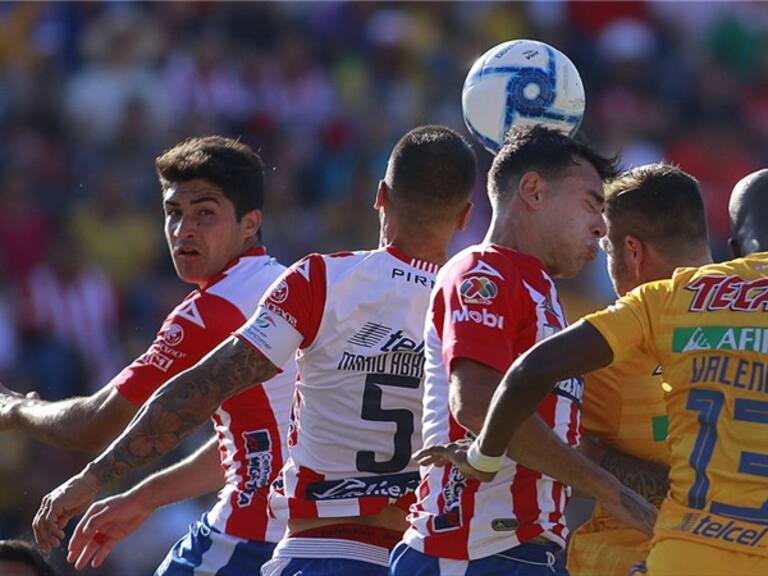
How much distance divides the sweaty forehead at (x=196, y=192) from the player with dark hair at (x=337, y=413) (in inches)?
43.0

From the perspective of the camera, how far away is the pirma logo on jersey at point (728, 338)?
4.68 meters

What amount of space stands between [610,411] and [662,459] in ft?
0.78

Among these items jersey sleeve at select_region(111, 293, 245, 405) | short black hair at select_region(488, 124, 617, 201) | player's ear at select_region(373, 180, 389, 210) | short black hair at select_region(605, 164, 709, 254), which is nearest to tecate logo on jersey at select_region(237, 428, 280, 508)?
jersey sleeve at select_region(111, 293, 245, 405)

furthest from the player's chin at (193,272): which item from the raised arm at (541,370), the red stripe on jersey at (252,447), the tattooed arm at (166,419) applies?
the raised arm at (541,370)

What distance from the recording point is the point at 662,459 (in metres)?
5.65

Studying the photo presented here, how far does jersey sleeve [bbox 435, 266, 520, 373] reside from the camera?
4.91 m

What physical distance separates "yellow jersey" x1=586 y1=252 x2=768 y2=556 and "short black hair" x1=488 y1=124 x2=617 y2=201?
0.76 m

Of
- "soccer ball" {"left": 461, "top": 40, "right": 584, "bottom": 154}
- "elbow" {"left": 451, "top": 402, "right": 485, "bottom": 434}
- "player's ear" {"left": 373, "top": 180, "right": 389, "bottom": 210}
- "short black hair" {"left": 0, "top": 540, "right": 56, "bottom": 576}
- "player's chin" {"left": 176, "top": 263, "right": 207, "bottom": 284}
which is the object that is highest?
"soccer ball" {"left": 461, "top": 40, "right": 584, "bottom": 154}

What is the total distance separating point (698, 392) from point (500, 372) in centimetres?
57

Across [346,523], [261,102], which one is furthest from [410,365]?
[261,102]

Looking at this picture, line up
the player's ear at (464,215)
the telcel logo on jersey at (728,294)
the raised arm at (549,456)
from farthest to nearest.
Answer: the player's ear at (464,215) < the raised arm at (549,456) < the telcel logo on jersey at (728,294)

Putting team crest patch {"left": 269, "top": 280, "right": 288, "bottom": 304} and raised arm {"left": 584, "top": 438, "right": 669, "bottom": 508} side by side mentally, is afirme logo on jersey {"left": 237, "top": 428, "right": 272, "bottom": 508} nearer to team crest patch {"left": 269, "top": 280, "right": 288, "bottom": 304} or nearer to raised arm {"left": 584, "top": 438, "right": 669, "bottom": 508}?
team crest patch {"left": 269, "top": 280, "right": 288, "bottom": 304}

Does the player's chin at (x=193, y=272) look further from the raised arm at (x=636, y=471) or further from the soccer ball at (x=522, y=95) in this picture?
the raised arm at (x=636, y=471)

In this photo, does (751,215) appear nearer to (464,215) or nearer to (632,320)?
(632,320)
